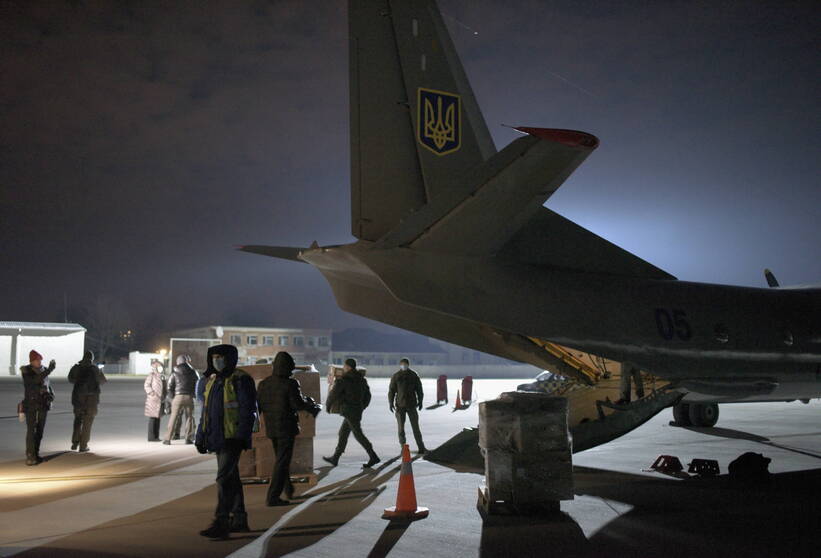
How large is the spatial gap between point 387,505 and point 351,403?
309cm

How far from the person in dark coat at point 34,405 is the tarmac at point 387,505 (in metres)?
0.33

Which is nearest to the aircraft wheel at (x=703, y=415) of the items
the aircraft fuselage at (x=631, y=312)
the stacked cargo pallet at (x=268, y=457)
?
the aircraft fuselage at (x=631, y=312)

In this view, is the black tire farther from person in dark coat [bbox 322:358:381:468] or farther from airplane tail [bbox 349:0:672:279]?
person in dark coat [bbox 322:358:381:468]

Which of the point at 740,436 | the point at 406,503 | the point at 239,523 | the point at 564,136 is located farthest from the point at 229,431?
the point at 740,436

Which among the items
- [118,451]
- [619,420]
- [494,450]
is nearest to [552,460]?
[494,450]

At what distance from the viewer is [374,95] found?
28.6 ft

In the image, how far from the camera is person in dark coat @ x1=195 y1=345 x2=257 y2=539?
632 cm

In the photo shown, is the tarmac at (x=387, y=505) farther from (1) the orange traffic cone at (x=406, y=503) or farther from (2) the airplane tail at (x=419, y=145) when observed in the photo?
(2) the airplane tail at (x=419, y=145)

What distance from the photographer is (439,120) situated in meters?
9.16

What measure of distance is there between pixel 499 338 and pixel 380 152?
3.30 m

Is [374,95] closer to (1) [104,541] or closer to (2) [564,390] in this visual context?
(1) [104,541]

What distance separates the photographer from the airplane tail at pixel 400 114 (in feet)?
28.2

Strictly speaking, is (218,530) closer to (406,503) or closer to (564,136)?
(406,503)

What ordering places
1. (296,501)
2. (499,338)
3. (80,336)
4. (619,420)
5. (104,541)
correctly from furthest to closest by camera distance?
(80,336) < (499,338) < (619,420) < (296,501) < (104,541)
